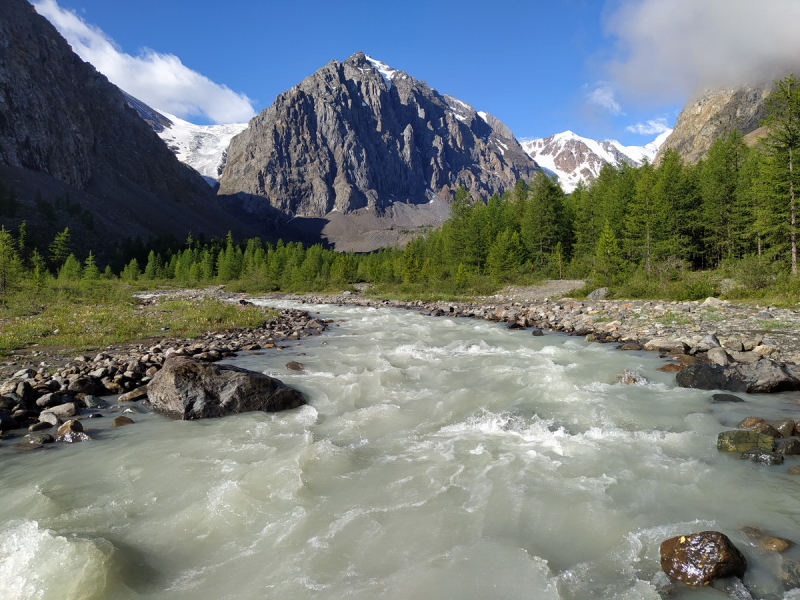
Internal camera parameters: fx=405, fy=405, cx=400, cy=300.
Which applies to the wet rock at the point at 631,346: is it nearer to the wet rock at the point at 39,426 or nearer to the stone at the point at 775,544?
the stone at the point at 775,544

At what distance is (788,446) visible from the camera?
20.8 feet

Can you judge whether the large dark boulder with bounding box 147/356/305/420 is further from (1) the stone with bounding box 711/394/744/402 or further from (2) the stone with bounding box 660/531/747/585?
(1) the stone with bounding box 711/394/744/402

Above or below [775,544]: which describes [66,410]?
below

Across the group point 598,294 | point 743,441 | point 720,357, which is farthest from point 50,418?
point 598,294

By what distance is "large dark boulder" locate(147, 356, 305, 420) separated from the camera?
28.7ft

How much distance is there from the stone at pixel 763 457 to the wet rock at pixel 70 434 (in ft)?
36.8

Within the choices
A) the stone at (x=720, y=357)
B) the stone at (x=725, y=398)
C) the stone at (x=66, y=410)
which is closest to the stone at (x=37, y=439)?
the stone at (x=66, y=410)

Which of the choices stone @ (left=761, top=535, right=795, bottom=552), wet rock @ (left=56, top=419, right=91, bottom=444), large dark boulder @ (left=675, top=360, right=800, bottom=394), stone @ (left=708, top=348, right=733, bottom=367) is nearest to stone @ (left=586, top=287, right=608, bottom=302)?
stone @ (left=708, top=348, right=733, bottom=367)

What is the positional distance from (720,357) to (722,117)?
9134 inches

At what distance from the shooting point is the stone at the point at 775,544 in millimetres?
4268

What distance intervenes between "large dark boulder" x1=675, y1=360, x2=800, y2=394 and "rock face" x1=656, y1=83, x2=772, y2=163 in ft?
630

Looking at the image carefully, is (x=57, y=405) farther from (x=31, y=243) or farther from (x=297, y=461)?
→ (x=31, y=243)

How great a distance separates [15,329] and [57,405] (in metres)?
11.3

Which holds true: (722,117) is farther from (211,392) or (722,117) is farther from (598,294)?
(211,392)
